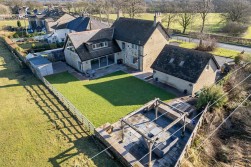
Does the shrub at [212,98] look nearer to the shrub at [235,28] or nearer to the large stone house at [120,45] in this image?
the large stone house at [120,45]

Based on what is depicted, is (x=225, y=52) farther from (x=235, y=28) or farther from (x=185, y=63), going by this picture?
(x=185, y=63)

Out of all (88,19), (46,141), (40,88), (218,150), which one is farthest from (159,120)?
(88,19)

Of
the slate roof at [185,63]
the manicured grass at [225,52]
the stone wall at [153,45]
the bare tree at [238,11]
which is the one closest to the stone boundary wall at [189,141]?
the slate roof at [185,63]

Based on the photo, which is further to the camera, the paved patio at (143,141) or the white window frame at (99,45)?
the white window frame at (99,45)

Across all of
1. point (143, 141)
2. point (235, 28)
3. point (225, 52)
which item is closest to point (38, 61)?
point (143, 141)

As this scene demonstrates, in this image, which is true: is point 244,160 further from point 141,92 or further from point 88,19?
point 88,19

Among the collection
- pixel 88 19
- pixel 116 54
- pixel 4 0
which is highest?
pixel 4 0

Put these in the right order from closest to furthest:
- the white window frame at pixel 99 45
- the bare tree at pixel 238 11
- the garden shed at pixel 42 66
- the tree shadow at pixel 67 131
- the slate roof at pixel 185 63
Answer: the tree shadow at pixel 67 131, the slate roof at pixel 185 63, the garden shed at pixel 42 66, the white window frame at pixel 99 45, the bare tree at pixel 238 11
